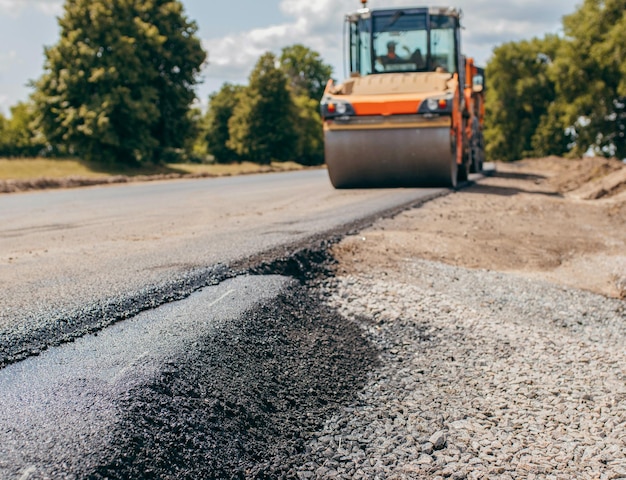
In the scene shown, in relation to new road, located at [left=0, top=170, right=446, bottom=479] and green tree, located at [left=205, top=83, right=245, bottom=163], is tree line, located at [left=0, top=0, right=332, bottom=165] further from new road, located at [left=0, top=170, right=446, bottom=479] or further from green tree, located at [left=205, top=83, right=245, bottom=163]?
new road, located at [left=0, top=170, right=446, bottom=479]

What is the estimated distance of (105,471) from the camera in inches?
92.7

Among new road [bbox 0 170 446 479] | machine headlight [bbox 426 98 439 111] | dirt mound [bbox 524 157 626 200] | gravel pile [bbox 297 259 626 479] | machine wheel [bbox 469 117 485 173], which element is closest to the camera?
new road [bbox 0 170 446 479]

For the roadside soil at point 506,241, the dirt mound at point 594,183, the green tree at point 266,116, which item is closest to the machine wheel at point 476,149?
the dirt mound at point 594,183

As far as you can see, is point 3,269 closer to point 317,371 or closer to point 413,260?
point 317,371

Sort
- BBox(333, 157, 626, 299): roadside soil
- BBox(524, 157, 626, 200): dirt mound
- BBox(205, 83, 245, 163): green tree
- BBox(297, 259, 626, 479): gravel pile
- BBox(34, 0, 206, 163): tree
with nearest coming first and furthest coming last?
BBox(297, 259, 626, 479): gravel pile
BBox(333, 157, 626, 299): roadside soil
BBox(524, 157, 626, 200): dirt mound
BBox(34, 0, 206, 163): tree
BBox(205, 83, 245, 163): green tree

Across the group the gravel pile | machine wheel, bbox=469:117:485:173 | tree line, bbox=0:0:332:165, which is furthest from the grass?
the gravel pile

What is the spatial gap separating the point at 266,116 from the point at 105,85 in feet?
63.5

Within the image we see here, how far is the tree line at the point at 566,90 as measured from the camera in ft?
114

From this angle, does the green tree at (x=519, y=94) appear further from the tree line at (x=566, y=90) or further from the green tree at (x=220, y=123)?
the green tree at (x=220, y=123)

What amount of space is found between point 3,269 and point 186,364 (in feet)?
8.43

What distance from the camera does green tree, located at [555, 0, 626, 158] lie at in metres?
34.7

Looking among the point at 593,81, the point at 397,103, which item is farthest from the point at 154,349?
the point at 593,81

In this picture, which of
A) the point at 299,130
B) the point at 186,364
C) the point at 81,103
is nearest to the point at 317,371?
the point at 186,364

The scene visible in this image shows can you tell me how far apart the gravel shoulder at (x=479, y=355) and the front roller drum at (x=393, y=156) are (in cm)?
287
